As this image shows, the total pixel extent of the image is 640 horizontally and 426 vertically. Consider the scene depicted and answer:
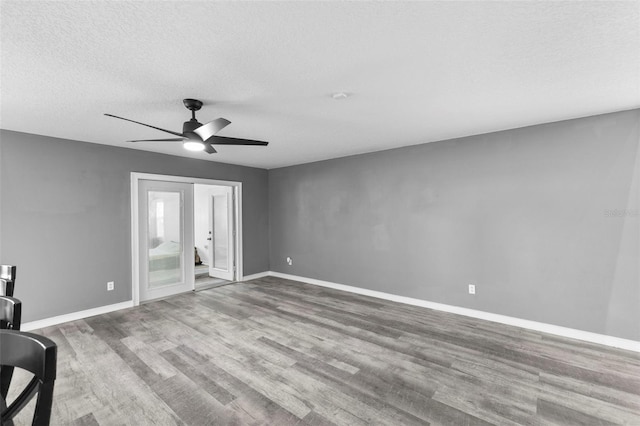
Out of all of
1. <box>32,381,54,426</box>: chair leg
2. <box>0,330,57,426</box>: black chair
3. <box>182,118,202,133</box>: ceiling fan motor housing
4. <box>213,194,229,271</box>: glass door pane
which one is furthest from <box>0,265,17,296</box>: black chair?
<box>213,194,229,271</box>: glass door pane

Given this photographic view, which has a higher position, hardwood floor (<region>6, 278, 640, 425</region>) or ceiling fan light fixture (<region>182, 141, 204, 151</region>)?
ceiling fan light fixture (<region>182, 141, 204, 151</region>)

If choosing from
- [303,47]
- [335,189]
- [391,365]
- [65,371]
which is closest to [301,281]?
[335,189]

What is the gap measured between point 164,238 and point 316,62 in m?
4.28

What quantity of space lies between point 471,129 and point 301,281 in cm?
416

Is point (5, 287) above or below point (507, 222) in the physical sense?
below

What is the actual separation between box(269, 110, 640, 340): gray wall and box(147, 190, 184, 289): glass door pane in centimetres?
280

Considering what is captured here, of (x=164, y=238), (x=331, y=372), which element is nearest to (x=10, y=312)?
(x=331, y=372)

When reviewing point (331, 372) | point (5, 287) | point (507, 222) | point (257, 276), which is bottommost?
point (257, 276)

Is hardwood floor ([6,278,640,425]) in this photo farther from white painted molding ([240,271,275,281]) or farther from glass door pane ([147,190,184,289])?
white painted molding ([240,271,275,281])

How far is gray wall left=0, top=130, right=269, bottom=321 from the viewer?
3.54 meters

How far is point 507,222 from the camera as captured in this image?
3.68 metres

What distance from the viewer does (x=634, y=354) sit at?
286 centimetres

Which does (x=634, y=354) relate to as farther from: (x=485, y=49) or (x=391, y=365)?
(x=485, y=49)

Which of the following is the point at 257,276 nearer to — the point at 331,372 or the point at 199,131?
the point at 331,372
